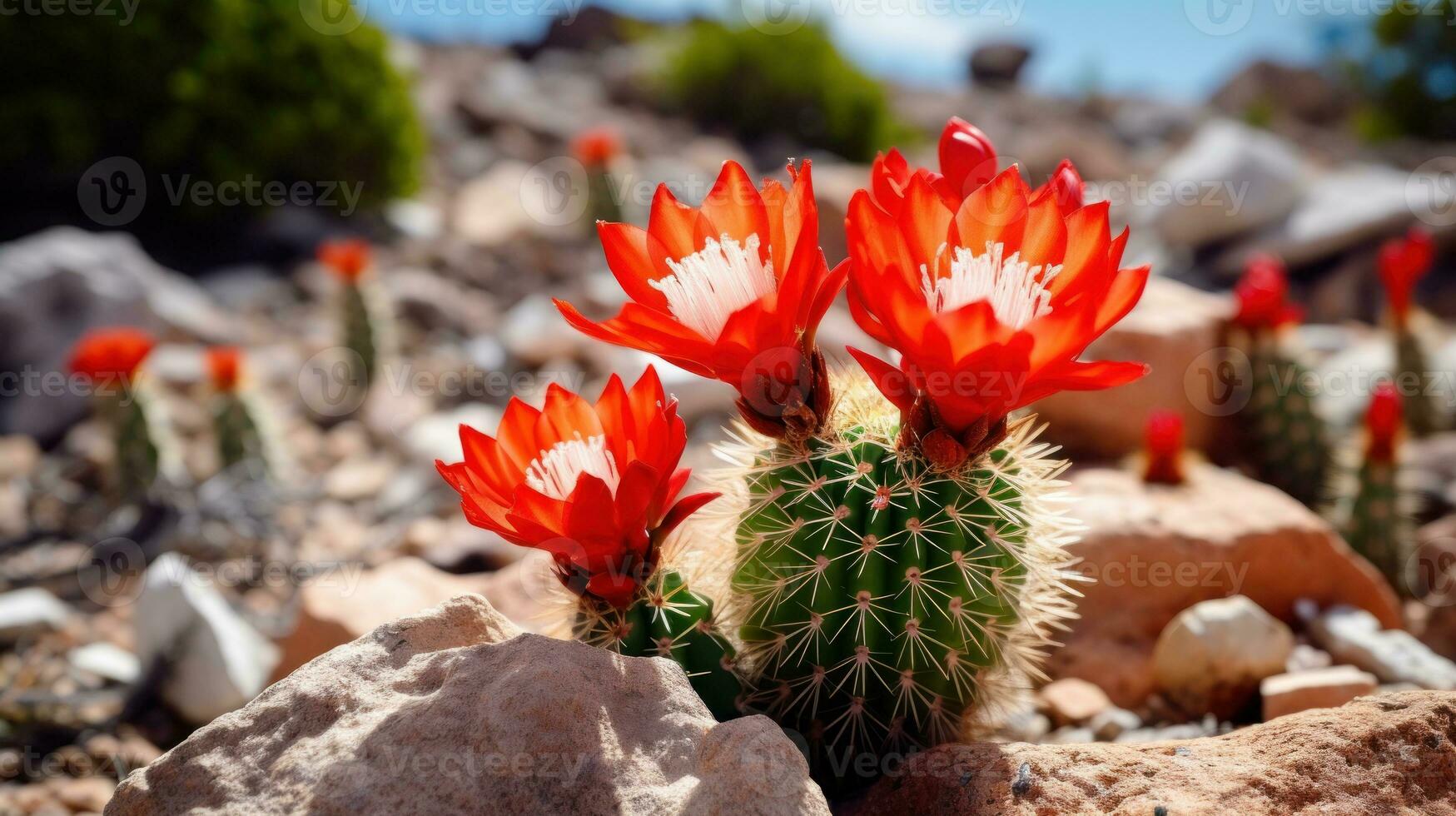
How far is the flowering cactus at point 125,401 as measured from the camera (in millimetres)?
4551

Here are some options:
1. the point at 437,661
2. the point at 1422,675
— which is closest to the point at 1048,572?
the point at 437,661

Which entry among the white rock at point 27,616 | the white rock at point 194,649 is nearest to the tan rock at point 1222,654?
the white rock at point 194,649

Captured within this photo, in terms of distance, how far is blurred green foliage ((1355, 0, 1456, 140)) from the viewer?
1545cm

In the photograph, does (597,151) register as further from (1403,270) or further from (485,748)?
(485,748)

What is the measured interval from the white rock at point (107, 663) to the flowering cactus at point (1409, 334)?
Answer: 5406mm

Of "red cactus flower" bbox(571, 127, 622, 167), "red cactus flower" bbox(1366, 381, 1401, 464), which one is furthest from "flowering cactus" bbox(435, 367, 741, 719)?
"red cactus flower" bbox(571, 127, 622, 167)

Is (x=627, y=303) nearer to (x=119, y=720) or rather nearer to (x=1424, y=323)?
(x=119, y=720)

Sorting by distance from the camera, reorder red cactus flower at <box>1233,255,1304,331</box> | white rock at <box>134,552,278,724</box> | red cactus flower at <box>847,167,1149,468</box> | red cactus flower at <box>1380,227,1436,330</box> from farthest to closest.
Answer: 1. red cactus flower at <box>1380,227,1436,330</box>
2. red cactus flower at <box>1233,255,1304,331</box>
3. white rock at <box>134,552,278,724</box>
4. red cactus flower at <box>847,167,1149,468</box>

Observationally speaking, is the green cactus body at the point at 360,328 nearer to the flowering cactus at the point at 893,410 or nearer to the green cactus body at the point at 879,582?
the flowering cactus at the point at 893,410

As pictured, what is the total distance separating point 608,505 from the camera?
1828 mm

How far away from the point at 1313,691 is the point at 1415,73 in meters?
16.7

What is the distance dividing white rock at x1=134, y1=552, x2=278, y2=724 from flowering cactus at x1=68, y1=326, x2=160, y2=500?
1.47 m

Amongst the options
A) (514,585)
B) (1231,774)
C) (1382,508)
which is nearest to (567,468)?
(1231,774)

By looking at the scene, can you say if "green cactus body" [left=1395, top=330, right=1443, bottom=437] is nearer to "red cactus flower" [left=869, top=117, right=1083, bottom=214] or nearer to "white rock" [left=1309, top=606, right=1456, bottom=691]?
"white rock" [left=1309, top=606, right=1456, bottom=691]
